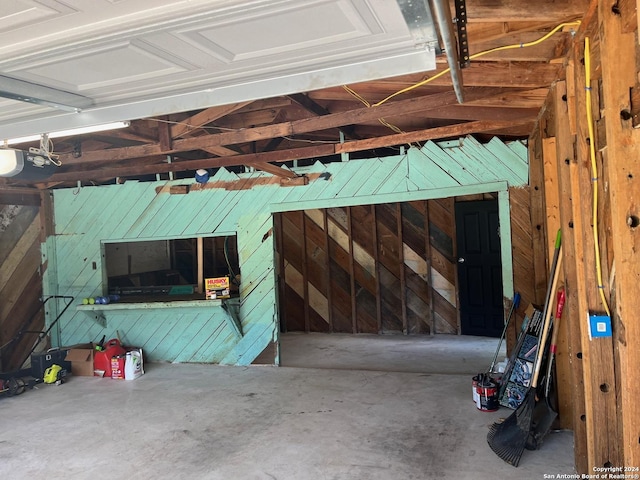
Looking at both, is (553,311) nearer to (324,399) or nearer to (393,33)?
(324,399)

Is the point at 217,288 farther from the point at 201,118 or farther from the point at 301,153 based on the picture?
the point at 201,118

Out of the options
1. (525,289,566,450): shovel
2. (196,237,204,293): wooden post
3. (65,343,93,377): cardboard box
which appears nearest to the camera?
(525,289,566,450): shovel

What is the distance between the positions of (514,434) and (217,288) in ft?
11.4

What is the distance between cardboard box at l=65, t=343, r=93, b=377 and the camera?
543 cm

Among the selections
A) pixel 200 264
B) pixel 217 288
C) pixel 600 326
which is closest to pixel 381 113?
pixel 600 326

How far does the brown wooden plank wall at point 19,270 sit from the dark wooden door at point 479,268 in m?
6.02

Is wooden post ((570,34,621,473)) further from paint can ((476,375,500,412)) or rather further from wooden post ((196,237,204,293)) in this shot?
wooden post ((196,237,204,293))

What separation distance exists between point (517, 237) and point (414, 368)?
6.00 feet

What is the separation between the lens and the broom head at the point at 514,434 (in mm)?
2914

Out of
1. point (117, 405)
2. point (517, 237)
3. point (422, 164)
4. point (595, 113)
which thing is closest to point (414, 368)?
point (517, 237)

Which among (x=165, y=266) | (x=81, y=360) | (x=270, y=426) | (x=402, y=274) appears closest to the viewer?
(x=270, y=426)

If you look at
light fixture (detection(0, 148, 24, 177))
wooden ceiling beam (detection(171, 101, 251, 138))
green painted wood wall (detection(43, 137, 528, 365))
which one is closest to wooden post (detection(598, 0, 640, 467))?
wooden ceiling beam (detection(171, 101, 251, 138))

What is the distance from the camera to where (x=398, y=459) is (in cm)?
299

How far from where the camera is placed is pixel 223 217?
555 cm
